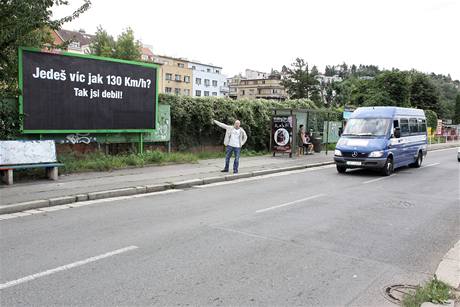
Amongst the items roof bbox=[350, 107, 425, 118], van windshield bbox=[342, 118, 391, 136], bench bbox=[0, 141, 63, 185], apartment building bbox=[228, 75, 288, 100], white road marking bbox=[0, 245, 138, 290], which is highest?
apartment building bbox=[228, 75, 288, 100]

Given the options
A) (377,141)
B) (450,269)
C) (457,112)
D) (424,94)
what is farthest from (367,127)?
(457,112)

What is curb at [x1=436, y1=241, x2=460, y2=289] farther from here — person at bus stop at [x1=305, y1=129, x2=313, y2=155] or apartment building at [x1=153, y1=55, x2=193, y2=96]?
apartment building at [x1=153, y1=55, x2=193, y2=96]

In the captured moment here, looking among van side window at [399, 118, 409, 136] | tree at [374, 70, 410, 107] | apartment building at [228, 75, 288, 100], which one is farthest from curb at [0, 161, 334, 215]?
apartment building at [228, 75, 288, 100]

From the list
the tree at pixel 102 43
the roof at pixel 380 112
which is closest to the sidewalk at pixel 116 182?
the roof at pixel 380 112

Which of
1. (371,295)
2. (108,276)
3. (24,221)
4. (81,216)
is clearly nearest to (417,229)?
(371,295)

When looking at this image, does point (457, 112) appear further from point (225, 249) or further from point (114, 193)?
point (225, 249)

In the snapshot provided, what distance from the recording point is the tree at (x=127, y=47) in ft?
156

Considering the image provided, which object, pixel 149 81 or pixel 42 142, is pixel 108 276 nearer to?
pixel 42 142

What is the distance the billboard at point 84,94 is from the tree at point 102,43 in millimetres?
35919

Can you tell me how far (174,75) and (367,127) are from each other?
91911mm

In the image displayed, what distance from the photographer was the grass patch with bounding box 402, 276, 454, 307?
14.4 ft

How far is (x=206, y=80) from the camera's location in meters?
115

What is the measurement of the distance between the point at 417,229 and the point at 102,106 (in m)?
10.2

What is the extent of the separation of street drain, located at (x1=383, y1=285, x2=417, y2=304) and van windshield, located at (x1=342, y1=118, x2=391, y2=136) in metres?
11.5
